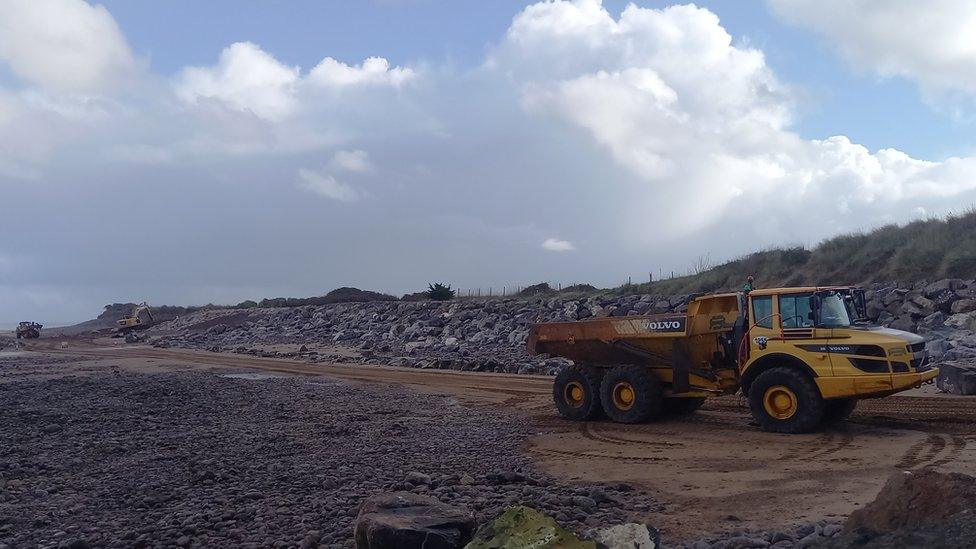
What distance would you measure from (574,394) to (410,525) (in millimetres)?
8666

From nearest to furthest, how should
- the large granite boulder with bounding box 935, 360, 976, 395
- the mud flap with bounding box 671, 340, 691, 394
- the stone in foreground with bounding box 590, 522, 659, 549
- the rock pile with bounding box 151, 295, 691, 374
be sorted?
the stone in foreground with bounding box 590, 522, 659, 549 → the mud flap with bounding box 671, 340, 691, 394 → the large granite boulder with bounding box 935, 360, 976, 395 → the rock pile with bounding box 151, 295, 691, 374

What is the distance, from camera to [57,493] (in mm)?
8742

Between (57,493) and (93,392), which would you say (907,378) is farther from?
(93,392)

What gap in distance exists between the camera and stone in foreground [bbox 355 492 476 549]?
5.97 metres

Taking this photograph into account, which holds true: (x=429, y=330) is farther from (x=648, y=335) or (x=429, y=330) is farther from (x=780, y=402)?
(x=780, y=402)

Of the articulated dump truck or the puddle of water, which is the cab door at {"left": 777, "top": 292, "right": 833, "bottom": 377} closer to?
the articulated dump truck

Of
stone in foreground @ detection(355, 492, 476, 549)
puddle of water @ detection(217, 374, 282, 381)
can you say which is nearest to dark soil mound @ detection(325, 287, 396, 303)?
puddle of water @ detection(217, 374, 282, 381)

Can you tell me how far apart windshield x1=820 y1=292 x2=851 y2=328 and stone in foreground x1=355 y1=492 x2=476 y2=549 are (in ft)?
23.9

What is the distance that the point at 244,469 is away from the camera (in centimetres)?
975

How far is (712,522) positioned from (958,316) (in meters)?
16.6

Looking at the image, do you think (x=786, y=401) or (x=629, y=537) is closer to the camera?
(x=629, y=537)

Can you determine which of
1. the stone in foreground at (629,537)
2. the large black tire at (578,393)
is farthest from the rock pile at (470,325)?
the stone in foreground at (629,537)

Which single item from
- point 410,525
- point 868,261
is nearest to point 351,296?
point 868,261

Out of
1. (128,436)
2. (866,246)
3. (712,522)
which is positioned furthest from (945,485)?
(866,246)
